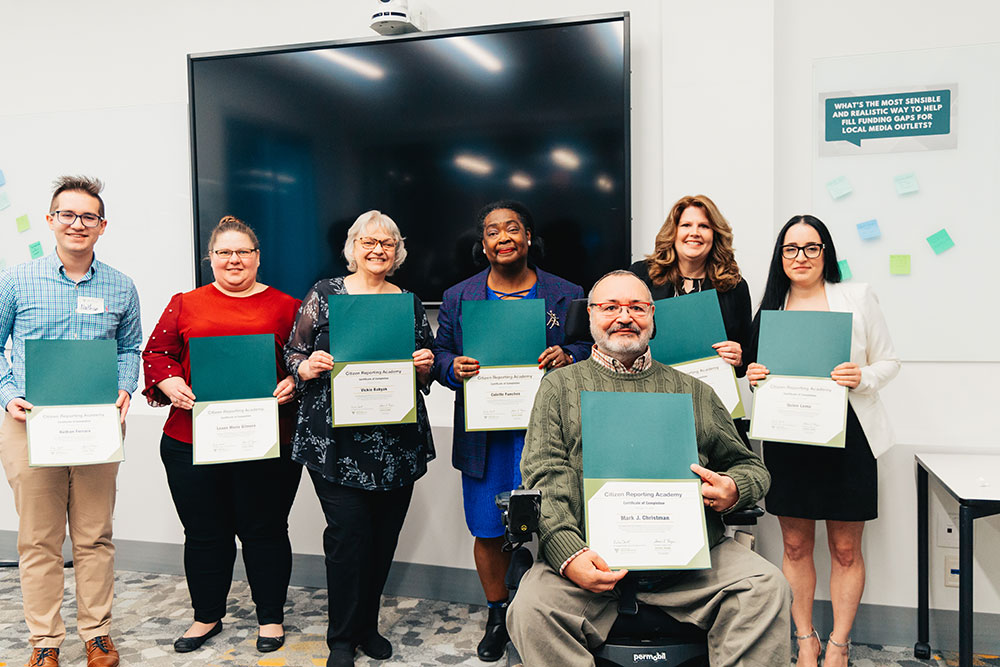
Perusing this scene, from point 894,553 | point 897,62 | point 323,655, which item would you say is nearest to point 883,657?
point 894,553

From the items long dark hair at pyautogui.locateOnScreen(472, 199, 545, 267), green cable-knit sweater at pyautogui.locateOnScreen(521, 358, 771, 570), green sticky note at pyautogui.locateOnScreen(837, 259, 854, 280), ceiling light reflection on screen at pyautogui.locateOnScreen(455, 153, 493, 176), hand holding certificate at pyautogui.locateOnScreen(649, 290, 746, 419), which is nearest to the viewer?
green cable-knit sweater at pyautogui.locateOnScreen(521, 358, 771, 570)

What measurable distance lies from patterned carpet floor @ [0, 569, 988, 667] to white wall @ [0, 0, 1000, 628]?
0.23 meters

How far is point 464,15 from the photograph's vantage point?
10.4 ft

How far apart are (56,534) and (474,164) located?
2.14 metres

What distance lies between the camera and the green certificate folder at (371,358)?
7.44 feet

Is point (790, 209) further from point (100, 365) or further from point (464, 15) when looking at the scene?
point (100, 365)

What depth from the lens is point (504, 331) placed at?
2.31 metres

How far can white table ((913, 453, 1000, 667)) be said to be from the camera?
81.0 inches

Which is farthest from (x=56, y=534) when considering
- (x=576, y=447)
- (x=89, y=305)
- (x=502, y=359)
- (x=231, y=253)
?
(x=576, y=447)

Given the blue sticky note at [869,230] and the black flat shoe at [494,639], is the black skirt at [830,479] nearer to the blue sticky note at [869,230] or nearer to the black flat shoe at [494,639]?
the blue sticky note at [869,230]

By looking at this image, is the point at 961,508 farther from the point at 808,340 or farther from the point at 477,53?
the point at 477,53

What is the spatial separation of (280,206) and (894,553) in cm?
302

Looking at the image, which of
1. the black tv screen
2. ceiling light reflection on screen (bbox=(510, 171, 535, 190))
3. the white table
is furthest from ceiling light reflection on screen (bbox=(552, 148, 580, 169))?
the white table

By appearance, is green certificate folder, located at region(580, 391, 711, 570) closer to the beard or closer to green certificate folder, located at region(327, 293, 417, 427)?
the beard
